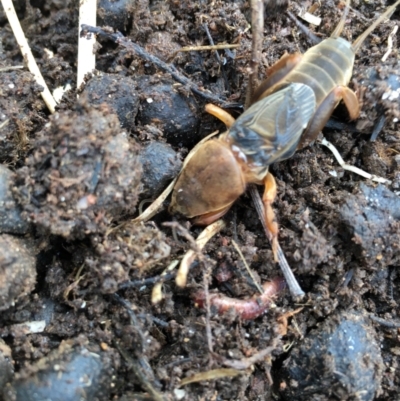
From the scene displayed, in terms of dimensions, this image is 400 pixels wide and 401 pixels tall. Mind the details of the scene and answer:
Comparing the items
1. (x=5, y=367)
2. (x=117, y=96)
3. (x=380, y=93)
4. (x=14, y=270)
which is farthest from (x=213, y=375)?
(x=380, y=93)

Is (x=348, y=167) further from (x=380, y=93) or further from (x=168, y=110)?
(x=168, y=110)

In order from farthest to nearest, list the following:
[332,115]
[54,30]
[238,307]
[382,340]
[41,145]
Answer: [54,30], [332,115], [382,340], [238,307], [41,145]

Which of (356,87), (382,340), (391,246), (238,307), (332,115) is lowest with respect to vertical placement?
(382,340)

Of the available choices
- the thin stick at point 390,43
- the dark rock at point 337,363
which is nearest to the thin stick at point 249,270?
the dark rock at point 337,363

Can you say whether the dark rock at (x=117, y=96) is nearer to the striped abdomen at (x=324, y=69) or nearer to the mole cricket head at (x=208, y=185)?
the mole cricket head at (x=208, y=185)

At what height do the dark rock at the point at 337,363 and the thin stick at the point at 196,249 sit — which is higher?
the thin stick at the point at 196,249

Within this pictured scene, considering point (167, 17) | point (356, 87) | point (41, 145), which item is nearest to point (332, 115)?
point (356, 87)

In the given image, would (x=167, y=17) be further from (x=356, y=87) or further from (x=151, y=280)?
(x=151, y=280)
